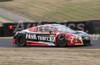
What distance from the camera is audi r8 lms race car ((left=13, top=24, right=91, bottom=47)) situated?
33.3 ft

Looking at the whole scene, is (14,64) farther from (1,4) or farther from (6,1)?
(6,1)

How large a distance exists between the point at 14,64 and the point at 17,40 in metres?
5.03

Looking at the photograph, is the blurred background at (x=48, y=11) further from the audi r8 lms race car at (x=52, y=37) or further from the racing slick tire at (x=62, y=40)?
the racing slick tire at (x=62, y=40)

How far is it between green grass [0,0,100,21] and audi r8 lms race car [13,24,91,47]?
15.6 meters

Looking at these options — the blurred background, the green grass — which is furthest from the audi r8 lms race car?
the green grass

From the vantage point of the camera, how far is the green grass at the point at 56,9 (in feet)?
89.5

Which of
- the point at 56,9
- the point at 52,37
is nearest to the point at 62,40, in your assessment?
the point at 52,37

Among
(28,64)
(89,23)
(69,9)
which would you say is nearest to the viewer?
(28,64)

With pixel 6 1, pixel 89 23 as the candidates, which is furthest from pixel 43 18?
pixel 89 23

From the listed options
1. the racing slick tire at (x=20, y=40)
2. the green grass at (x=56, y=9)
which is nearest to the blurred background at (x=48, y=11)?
the green grass at (x=56, y=9)

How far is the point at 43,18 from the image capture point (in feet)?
90.1

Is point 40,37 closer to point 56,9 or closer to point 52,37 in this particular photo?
point 52,37

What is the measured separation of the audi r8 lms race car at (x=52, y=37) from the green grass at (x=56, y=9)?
15.6 metres

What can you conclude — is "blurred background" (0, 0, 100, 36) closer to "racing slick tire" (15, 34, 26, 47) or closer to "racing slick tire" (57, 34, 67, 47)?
"racing slick tire" (15, 34, 26, 47)
